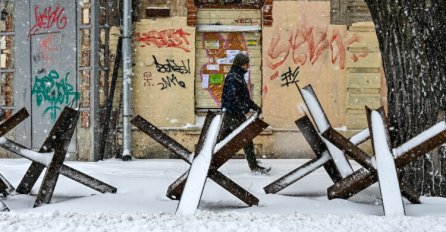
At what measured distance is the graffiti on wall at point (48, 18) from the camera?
11.1m

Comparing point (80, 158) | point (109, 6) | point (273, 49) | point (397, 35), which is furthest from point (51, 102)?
point (397, 35)

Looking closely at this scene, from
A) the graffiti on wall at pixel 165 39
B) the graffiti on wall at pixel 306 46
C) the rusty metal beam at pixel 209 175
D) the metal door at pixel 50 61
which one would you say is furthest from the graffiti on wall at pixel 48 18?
the rusty metal beam at pixel 209 175

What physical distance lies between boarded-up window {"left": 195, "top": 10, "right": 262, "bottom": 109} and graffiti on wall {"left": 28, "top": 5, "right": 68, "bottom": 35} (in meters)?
2.41

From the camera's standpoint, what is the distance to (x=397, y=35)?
18.4 ft

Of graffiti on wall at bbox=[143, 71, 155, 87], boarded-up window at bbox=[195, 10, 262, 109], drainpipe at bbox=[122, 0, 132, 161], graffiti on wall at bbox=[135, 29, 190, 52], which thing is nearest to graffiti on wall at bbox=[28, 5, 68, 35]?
drainpipe at bbox=[122, 0, 132, 161]

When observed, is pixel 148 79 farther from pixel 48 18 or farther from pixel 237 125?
pixel 237 125

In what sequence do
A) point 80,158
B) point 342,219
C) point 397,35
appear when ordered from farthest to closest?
point 80,158 → point 397,35 → point 342,219

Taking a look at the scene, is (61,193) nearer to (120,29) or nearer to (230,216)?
(230,216)

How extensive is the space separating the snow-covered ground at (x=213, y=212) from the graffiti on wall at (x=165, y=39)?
17.4ft

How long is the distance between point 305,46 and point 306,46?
18 millimetres

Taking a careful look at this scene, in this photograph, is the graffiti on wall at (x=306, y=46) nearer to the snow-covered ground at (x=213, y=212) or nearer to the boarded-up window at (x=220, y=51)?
the boarded-up window at (x=220, y=51)

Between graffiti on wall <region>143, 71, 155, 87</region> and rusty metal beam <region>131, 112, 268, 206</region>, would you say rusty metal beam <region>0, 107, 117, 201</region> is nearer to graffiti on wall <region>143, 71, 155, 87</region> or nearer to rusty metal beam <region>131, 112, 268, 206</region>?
rusty metal beam <region>131, 112, 268, 206</region>

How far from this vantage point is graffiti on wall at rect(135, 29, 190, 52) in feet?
37.6

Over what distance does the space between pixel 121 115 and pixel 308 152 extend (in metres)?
3.40
